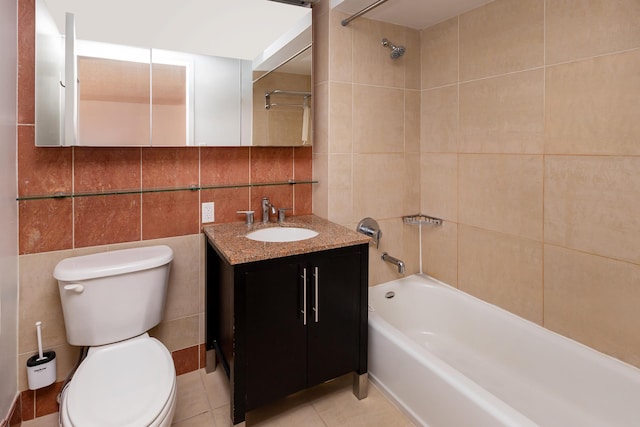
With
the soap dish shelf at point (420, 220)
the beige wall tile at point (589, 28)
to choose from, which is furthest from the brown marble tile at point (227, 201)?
the beige wall tile at point (589, 28)

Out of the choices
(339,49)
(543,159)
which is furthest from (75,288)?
(543,159)

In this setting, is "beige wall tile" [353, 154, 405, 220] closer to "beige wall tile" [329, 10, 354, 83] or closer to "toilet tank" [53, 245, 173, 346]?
"beige wall tile" [329, 10, 354, 83]

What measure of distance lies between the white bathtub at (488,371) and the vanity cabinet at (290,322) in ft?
0.73

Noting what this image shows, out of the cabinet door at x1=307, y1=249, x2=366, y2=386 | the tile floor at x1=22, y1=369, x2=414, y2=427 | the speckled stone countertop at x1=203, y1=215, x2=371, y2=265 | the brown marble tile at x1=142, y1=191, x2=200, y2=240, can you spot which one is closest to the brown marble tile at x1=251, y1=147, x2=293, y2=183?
the speckled stone countertop at x1=203, y1=215, x2=371, y2=265

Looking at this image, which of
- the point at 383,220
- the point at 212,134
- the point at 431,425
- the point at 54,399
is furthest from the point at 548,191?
the point at 54,399

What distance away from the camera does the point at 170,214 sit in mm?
1894

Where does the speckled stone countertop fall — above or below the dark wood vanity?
above

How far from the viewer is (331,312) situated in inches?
67.5

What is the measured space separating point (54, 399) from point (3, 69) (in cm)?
149

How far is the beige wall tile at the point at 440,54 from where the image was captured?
85.2 inches

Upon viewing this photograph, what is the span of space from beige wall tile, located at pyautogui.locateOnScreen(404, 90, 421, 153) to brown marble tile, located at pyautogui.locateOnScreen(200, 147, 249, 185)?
41.4 inches

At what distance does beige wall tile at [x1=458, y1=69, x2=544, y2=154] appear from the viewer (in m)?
1.76

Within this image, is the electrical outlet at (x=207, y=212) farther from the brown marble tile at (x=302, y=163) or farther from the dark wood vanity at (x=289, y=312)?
the brown marble tile at (x=302, y=163)

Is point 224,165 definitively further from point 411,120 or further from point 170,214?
point 411,120
